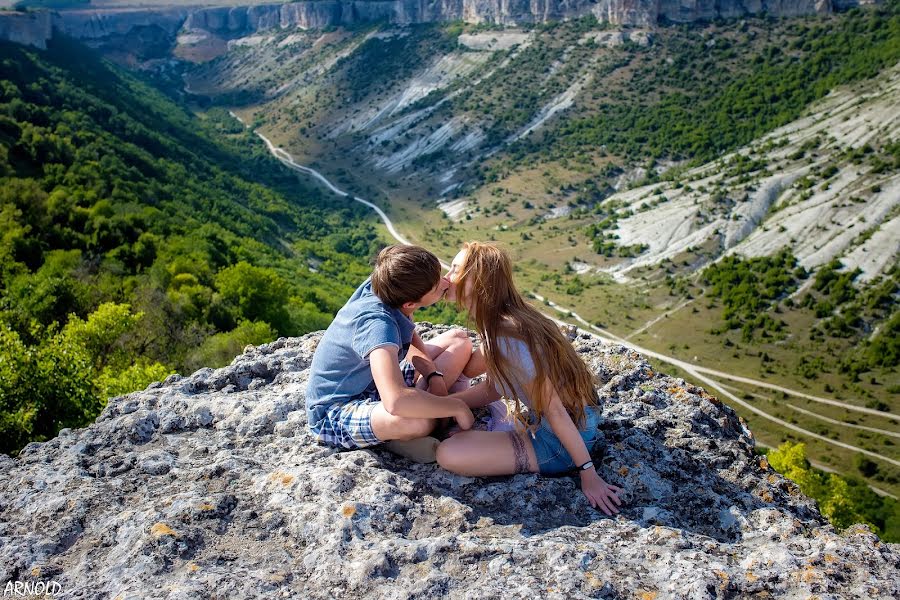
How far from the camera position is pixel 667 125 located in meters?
80.9

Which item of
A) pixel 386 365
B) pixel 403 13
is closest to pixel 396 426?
pixel 386 365

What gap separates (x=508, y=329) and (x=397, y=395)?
1.05 m

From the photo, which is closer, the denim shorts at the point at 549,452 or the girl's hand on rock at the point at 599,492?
the girl's hand on rock at the point at 599,492

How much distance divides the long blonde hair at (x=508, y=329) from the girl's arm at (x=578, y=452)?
7 cm

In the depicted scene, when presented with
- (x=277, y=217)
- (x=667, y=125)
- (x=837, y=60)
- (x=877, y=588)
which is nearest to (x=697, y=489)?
(x=877, y=588)

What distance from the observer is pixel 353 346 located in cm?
542

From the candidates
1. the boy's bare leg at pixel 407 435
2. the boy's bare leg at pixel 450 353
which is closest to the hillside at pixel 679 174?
the boy's bare leg at pixel 450 353

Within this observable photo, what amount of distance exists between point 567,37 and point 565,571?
11245cm

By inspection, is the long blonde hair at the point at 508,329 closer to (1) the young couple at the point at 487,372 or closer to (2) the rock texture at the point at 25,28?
(1) the young couple at the point at 487,372

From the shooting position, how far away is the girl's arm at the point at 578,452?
534 cm

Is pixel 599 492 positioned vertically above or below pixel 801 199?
above

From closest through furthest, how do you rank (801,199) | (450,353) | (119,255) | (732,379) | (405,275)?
(405,275) → (450,353) → (119,255) → (732,379) → (801,199)

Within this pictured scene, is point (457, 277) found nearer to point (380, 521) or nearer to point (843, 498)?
point (380, 521)

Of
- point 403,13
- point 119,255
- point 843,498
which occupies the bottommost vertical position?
point 843,498
